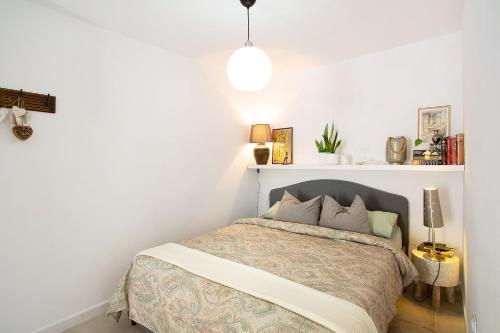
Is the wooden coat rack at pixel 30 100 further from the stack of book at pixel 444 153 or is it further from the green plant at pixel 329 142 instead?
the stack of book at pixel 444 153

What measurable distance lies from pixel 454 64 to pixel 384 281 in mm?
2106

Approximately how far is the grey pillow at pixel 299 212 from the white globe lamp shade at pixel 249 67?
5.23ft

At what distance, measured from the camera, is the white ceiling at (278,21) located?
1.97 meters

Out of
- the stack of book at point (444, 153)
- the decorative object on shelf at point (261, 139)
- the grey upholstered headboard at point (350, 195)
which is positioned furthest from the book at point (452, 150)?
the decorative object on shelf at point (261, 139)

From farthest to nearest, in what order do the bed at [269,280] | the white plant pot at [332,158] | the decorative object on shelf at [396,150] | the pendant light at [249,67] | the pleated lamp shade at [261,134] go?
the pleated lamp shade at [261,134], the white plant pot at [332,158], the decorative object on shelf at [396,150], the pendant light at [249,67], the bed at [269,280]

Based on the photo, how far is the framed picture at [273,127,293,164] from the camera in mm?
3529

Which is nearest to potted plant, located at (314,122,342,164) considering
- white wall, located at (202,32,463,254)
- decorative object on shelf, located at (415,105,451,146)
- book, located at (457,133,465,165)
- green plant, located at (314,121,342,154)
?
green plant, located at (314,121,342,154)

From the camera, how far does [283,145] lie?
3594 mm

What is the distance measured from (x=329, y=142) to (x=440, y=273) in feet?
5.22

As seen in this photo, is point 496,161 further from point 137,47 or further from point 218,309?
point 137,47

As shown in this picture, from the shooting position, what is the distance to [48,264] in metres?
2.00

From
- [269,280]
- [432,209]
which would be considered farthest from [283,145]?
[269,280]

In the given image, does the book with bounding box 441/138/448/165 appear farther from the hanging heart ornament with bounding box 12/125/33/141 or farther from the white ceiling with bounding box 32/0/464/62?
the hanging heart ornament with bounding box 12/125/33/141

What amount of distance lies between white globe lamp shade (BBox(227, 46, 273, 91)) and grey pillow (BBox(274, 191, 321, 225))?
1595 mm
